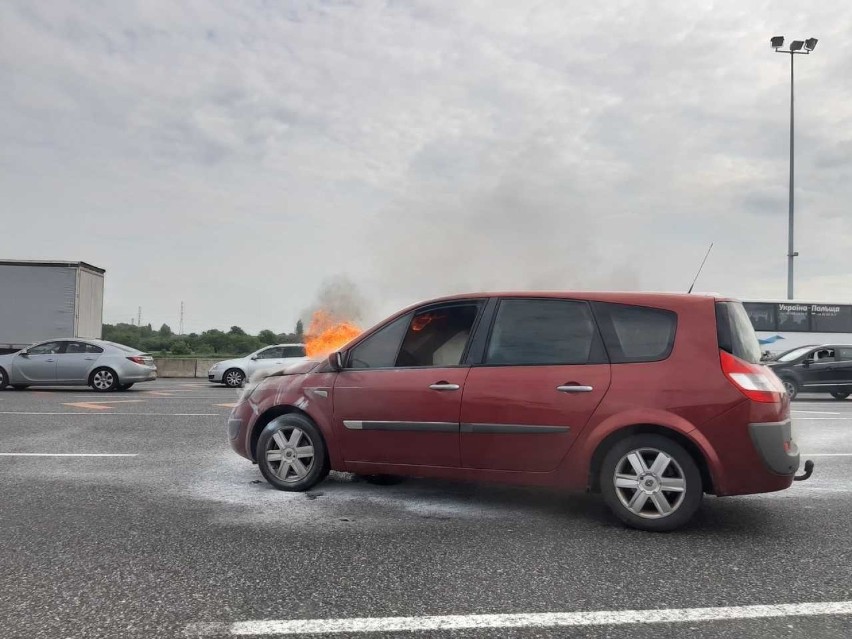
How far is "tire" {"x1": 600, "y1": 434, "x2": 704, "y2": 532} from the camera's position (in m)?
4.34

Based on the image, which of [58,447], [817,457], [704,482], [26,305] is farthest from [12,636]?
[26,305]

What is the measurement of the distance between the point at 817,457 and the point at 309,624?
22.2ft

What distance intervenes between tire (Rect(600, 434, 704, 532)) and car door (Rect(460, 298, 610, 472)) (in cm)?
33

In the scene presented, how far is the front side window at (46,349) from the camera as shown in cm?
1698

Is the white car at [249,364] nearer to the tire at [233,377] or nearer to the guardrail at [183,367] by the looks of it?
the tire at [233,377]

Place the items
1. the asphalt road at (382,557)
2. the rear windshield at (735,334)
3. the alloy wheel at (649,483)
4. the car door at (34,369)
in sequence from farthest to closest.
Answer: the car door at (34,369) < the rear windshield at (735,334) < the alloy wheel at (649,483) < the asphalt road at (382,557)

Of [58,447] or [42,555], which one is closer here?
[42,555]

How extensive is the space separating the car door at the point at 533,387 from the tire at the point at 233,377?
1698 centimetres

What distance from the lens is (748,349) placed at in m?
4.59

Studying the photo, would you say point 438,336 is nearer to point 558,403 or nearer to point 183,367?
point 558,403

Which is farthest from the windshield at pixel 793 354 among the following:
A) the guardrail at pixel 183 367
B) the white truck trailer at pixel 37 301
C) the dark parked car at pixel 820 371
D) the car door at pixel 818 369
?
the guardrail at pixel 183 367

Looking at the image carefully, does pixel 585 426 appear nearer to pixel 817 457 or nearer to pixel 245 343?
pixel 817 457

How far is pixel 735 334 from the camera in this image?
455cm

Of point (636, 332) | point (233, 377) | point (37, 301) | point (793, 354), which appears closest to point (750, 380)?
point (636, 332)
